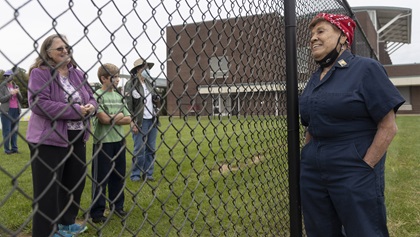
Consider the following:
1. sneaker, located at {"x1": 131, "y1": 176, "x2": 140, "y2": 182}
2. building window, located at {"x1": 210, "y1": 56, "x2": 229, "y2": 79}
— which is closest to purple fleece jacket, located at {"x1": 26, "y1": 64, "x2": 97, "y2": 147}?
building window, located at {"x1": 210, "y1": 56, "x2": 229, "y2": 79}

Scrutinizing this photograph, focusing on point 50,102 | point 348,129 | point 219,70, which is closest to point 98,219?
point 50,102

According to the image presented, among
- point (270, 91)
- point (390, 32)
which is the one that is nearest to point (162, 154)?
point (270, 91)

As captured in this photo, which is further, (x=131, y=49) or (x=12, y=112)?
(x=12, y=112)

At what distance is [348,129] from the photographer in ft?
7.04

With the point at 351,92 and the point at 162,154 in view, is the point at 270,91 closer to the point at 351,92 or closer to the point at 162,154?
the point at 351,92

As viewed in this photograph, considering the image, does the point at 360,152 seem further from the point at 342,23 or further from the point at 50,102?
the point at 50,102

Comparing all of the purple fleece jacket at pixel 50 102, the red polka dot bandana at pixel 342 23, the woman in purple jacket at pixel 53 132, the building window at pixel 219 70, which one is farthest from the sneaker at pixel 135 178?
the red polka dot bandana at pixel 342 23

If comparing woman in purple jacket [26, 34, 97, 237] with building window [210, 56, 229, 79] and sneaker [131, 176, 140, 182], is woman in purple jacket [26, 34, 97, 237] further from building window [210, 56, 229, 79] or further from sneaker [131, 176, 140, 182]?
sneaker [131, 176, 140, 182]

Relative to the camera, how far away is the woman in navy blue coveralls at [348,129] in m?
2.09

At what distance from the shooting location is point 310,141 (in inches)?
94.3

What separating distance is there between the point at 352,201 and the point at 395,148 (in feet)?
24.7

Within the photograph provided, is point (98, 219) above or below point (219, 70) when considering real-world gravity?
below

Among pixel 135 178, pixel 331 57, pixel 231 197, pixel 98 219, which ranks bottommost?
pixel 135 178

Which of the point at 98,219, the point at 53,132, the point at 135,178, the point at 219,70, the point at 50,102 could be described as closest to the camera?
the point at 219,70
